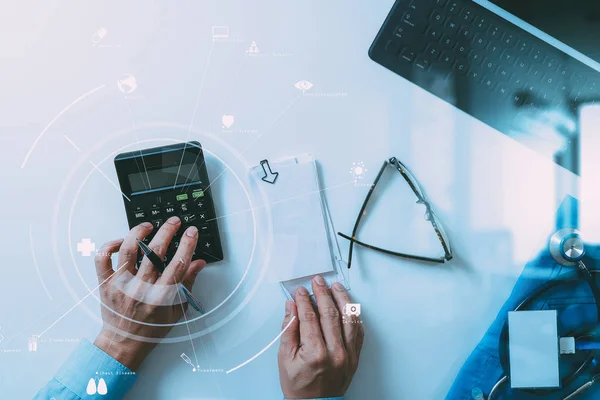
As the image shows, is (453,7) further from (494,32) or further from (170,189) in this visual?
(170,189)

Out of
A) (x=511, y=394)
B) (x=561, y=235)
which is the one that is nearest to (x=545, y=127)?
(x=561, y=235)

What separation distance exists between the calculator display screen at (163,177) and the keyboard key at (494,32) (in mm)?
488

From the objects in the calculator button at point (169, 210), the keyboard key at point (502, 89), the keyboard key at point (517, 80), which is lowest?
the calculator button at point (169, 210)

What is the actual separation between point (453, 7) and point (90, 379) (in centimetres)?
78

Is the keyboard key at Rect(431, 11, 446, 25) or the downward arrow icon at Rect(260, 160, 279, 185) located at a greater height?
the keyboard key at Rect(431, 11, 446, 25)

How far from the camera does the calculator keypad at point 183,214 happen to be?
0.73 metres

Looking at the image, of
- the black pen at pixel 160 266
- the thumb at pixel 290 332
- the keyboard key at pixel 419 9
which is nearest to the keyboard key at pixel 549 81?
the keyboard key at pixel 419 9

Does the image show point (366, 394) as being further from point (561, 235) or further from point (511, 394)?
point (561, 235)

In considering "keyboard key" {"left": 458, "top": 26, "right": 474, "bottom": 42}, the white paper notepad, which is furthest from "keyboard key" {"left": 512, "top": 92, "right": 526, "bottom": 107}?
the white paper notepad

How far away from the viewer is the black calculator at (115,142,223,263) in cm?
73

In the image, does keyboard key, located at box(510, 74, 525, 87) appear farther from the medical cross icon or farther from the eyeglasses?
the medical cross icon

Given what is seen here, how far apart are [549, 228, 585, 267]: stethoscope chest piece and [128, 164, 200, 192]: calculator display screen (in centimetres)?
55

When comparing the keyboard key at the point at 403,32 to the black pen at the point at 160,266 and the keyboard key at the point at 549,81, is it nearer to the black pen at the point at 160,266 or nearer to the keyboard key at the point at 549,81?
the keyboard key at the point at 549,81

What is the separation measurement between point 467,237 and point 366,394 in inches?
11.3
